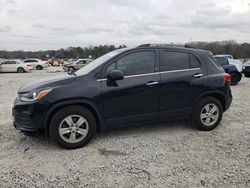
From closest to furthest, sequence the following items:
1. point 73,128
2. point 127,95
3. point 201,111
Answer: point 73,128 < point 127,95 < point 201,111

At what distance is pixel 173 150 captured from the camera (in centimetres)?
465

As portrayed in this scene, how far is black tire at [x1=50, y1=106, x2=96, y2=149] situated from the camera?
15.2 feet

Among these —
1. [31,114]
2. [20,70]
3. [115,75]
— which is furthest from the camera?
[20,70]

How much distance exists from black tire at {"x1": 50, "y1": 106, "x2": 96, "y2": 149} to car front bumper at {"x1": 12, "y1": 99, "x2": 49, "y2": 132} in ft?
0.65

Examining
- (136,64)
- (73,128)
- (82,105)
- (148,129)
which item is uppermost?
(136,64)

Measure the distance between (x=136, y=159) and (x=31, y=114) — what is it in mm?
1832

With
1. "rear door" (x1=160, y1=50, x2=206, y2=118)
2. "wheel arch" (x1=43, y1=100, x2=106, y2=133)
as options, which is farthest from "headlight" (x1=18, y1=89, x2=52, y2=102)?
"rear door" (x1=160, y1=50, x2=206, y2=118)

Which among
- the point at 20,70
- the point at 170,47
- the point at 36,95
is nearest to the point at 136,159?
the point at 36,95

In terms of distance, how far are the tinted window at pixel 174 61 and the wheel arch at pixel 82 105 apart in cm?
150

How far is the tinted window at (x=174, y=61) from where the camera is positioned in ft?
17.6

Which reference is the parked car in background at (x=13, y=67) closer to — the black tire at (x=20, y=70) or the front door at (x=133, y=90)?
the black tire at (x=20, y=70)

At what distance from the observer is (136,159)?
4.30 meters

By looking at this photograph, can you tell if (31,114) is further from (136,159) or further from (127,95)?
(136,159)

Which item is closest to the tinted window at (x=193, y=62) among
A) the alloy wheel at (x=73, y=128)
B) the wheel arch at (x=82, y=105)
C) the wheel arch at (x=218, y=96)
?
the wheel arch at (x=218, y=96)
